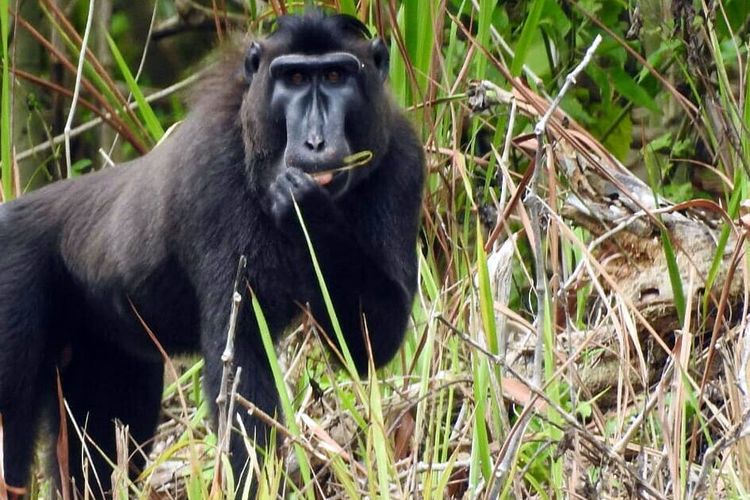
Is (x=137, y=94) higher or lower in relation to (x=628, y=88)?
higher

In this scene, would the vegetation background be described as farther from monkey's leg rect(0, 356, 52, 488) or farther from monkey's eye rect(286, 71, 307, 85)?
monkey's eye rect(286, 71, 307, 85)

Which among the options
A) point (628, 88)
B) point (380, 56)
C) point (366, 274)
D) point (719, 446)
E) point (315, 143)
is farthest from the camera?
point (628, 88)

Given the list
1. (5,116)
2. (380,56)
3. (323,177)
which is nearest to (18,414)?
(5,116)

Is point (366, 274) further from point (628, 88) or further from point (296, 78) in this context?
point (628, 88)

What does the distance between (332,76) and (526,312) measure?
1.58 m

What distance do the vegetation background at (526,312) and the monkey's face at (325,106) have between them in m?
0.34

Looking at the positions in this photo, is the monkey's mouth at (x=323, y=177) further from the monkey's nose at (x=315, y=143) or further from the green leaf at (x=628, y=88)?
the green leaf at (x=628, y=88)

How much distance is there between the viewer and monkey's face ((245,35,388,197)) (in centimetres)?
437

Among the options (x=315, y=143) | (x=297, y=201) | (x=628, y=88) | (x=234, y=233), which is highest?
(x=315, y=143)

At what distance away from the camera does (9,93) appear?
16.6 feet

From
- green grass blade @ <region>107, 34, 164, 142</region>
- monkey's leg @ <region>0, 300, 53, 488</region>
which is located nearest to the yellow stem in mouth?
green grass blade @ <region>107, 34, 164, 142</region>

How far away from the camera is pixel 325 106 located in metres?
4.51

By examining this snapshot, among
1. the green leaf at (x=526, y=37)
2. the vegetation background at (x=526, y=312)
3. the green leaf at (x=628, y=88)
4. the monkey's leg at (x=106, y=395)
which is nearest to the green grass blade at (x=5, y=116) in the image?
the vegetation background at (x=526, y=312)

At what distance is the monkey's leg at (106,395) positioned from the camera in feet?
→ 17.7
